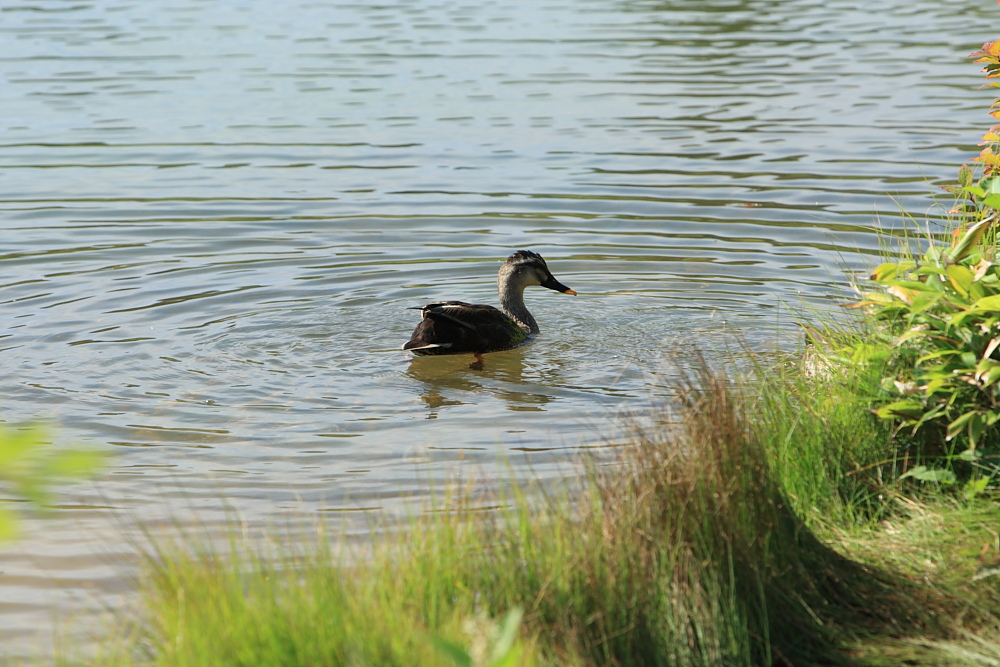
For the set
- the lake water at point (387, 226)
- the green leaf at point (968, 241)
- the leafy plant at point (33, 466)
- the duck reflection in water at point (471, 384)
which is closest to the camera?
the leafy plant at point (33, 466)

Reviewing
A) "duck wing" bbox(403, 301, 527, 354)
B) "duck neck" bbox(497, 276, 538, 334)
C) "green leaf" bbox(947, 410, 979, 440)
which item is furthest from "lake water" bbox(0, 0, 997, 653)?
"green leaf" bbox(947, 410, 979, 440)

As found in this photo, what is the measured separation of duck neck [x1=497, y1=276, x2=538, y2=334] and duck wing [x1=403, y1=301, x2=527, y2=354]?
41cm

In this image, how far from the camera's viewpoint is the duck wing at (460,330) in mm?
8711

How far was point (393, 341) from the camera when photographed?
932cm

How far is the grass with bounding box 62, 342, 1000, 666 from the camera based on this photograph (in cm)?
373

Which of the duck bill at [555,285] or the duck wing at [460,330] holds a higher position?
the duck bill at [555,285]

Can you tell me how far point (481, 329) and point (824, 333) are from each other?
308 centimetres

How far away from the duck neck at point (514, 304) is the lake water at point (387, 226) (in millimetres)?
A: 356

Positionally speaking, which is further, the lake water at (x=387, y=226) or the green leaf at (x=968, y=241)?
the lake water at (x=387, y=226)

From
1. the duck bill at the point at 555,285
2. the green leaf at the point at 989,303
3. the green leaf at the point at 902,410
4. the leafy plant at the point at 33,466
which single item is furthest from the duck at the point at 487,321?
the leafy plant at the point at 33,466

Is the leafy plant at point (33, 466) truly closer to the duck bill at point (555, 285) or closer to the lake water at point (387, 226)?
the lake water at point (387, 226)

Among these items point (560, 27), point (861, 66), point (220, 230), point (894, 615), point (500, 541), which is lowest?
point (894, 615)

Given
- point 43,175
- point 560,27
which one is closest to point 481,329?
point 43,175

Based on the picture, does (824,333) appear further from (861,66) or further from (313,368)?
(861,66)
